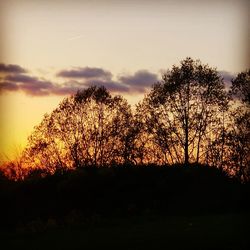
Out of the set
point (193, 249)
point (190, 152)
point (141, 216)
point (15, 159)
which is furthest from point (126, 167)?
point (15, 159)

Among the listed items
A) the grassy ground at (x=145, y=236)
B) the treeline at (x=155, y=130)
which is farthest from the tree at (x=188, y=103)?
the grassy ground at (x=145, y=236)

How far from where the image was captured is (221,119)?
42.3m

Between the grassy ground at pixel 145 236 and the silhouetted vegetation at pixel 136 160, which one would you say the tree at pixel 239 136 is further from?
the grassy ground at pixel 145 236

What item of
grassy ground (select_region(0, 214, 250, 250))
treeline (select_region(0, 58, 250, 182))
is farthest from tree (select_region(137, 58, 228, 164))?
grassy ground (select_region(0, 214, 250, 250))

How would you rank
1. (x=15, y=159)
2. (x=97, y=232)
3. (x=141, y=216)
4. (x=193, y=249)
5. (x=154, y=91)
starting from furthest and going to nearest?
1. (x=15, y=159)
2. (x=154, y=91)
3. (x=141, y=216)
4. (x=97, y=232)
5. (x=193, y=249)

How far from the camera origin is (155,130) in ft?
147

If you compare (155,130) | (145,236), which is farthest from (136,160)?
(145,236)

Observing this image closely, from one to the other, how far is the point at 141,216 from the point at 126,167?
610cm

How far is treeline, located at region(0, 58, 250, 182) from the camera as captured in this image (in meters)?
41.4

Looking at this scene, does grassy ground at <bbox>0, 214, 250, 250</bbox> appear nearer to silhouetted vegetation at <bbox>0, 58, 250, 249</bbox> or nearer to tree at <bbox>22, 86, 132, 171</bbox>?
silhouetted vegetation at <bbox>0, 58, 250, 249</bbox>

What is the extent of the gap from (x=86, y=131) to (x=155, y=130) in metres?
7.93

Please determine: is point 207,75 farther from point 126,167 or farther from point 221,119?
point 126,167

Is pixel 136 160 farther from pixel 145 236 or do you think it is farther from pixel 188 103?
pixel 145 236

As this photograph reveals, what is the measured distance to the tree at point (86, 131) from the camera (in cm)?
4847
